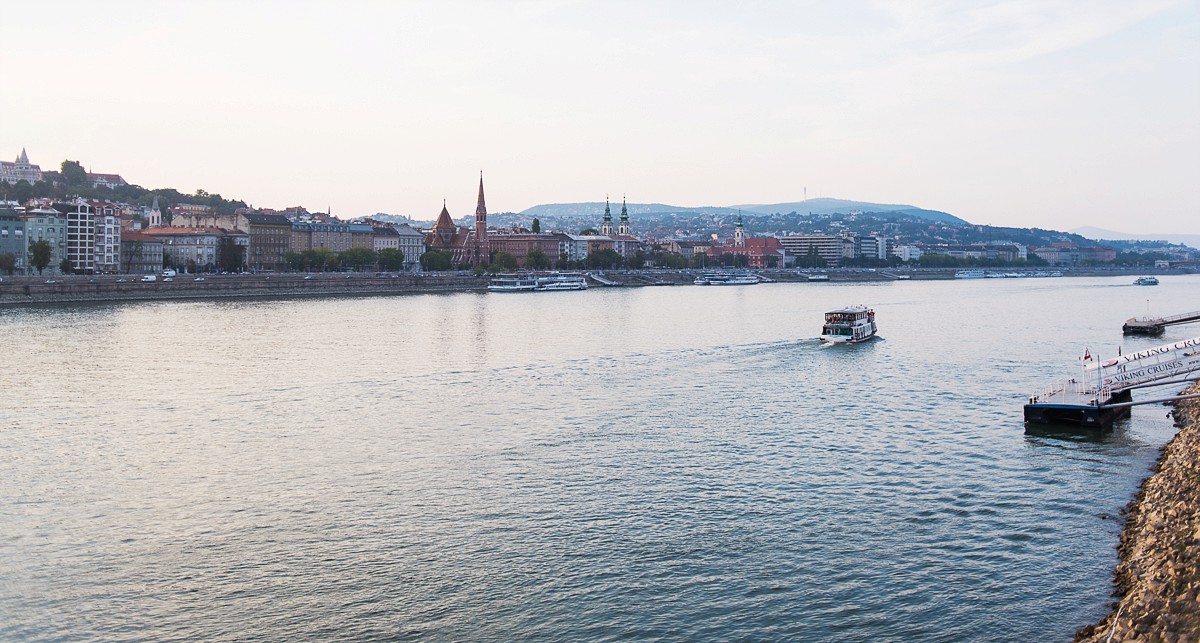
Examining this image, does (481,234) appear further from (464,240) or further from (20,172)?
(20,172)

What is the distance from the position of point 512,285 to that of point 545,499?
5670 cm

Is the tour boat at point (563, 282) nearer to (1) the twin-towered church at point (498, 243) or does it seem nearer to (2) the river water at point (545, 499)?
(1) the twin-towered church at point (498, 243)

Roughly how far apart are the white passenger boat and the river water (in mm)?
41268

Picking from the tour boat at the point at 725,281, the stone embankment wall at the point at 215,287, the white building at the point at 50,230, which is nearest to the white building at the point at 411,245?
the stone embankment wall at the point at 215,287

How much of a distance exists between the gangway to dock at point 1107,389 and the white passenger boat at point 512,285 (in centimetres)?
5026

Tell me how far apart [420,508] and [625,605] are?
3.53 metres

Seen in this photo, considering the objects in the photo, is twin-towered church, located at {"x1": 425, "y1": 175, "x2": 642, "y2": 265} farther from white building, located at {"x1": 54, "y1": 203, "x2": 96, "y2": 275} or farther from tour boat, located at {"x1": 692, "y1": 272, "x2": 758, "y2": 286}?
white building, located at {"x1": 54, "y1": 203, "x2": 96, "y2": 275}

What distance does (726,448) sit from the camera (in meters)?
14.7

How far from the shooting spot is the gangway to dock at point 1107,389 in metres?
15.9

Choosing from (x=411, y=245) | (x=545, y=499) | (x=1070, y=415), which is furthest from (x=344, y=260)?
(x=545, y=499)

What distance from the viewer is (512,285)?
68.2 meters

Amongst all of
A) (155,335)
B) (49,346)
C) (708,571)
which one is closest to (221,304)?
(155,335)

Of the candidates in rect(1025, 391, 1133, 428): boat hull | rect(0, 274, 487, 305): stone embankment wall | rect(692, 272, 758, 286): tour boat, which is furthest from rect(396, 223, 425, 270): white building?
rect(1025, 391, 1133, 428): boat hull

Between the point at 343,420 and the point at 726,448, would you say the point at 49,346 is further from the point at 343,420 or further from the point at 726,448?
the point at 726,448
